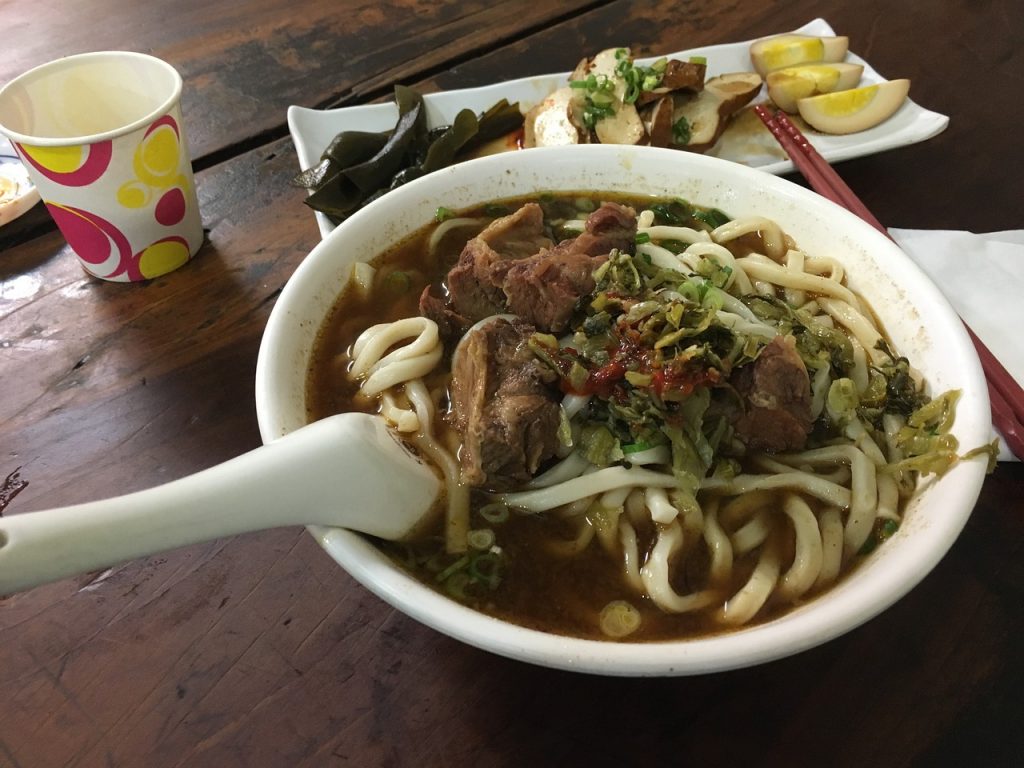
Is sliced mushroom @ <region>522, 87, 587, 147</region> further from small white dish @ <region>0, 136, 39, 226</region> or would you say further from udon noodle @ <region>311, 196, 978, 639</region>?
small white dish @ <region>0, 136, 39, 226</region>

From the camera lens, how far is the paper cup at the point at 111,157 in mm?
2207

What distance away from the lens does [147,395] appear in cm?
214

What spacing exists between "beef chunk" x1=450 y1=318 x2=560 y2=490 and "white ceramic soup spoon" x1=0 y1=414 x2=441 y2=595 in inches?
6.3

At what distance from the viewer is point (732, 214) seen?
7.27 ft

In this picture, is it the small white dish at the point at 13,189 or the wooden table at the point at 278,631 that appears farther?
the small white dish at the point at 13,189

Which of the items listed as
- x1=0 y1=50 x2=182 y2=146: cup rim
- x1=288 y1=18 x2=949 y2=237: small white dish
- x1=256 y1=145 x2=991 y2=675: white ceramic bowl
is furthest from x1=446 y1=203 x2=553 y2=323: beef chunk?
x1=0 y1=50 x2=182 y2=146: cup rim

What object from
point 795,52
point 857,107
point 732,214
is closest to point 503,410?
point 732,214

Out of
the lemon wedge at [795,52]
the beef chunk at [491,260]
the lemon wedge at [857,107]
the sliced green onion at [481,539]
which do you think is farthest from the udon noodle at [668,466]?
the lemon wedge at [795,52]

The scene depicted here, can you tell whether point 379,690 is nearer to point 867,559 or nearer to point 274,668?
point 274,668

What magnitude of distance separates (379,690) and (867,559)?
1.04 m

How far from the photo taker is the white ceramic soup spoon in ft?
3.21

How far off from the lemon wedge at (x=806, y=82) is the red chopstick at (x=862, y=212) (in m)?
0.31

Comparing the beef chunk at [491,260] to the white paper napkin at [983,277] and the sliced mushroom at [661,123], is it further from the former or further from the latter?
the white paper napkin at [983,277]

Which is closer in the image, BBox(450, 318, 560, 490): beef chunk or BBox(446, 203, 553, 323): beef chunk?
BBox(450, 318, 560, 490): beef chunk
